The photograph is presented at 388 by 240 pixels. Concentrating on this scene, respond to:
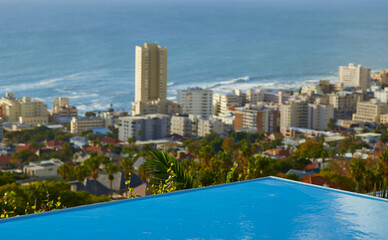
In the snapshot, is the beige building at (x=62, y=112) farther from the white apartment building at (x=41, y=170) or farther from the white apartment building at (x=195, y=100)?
the white apartment building at (x=41, y=170)

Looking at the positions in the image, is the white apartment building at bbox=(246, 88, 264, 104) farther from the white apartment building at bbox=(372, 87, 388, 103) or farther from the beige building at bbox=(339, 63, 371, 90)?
the beige building at bbox=(339, 63, 371, 90)

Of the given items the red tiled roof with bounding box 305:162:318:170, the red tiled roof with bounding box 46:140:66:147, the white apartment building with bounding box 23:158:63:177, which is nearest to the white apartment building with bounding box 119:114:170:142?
the red tiled roof with bounding box 46:140:66:147

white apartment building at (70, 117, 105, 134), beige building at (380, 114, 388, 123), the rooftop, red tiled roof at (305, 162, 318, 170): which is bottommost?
red tiled roof at (305, 162, 318, 170)

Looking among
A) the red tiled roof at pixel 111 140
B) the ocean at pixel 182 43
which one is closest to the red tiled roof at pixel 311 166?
the red tiled roof at pixel 111 140

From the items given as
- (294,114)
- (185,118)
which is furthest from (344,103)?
(185,118)

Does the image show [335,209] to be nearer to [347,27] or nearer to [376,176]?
[376,176]

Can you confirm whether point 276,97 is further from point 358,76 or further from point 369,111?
point 358,76
